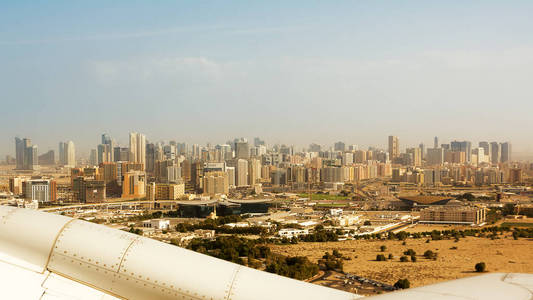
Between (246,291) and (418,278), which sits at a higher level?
(246,291)

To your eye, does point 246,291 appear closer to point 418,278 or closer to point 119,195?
point 418,278

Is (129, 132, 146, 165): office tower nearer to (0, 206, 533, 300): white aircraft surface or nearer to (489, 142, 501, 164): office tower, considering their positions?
(489, 142, 501, 164): office tower

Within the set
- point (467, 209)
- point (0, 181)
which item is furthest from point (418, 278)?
point (0, 181)

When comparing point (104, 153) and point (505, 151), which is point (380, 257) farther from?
point (505, 151)

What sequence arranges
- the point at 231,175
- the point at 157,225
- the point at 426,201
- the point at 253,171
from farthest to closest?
the point at 253,171, the point at 231,175, the point at 426,201, the point at 157,225

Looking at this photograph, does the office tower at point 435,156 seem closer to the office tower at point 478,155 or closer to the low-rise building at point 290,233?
the office tower at point 478,155

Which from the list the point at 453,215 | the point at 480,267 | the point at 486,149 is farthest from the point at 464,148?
the point at 480,267

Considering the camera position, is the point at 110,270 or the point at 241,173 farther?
the point at 241,173
